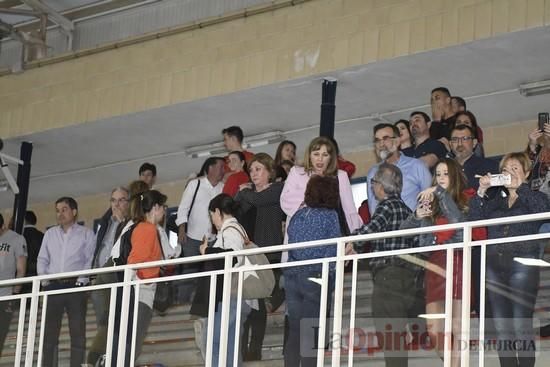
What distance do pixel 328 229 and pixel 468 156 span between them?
1.95 m

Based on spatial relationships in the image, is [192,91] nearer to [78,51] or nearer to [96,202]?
[78,51]

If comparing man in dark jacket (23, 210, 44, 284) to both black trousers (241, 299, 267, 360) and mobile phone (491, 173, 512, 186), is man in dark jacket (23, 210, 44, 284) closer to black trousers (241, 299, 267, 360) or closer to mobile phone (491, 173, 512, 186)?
black trousers (241, 299, 267, 360)

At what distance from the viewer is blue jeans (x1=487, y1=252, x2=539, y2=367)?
A: 30.9 ft

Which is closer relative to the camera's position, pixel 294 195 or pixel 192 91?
pixel 294 195

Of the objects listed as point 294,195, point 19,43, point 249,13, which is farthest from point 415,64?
point 19,43

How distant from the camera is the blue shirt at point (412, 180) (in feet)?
40.0

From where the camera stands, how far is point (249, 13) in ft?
55.5

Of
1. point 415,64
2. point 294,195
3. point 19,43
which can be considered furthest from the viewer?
point 19,43

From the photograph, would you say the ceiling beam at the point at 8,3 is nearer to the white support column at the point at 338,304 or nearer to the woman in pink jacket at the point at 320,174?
the woman in pink jacket at the point at 320,174

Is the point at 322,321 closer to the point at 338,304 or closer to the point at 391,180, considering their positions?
the point at 338,304

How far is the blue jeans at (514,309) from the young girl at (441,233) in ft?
→ 0.97

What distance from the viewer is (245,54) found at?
16.9 meters

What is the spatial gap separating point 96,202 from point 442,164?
40.7 feet

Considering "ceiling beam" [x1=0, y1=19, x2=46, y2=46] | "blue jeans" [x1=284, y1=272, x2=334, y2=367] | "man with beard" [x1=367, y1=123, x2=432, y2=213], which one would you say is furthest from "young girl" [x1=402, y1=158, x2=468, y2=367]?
"ceiling beam" [x1=0, y1=19, x2=46, y2=46]
